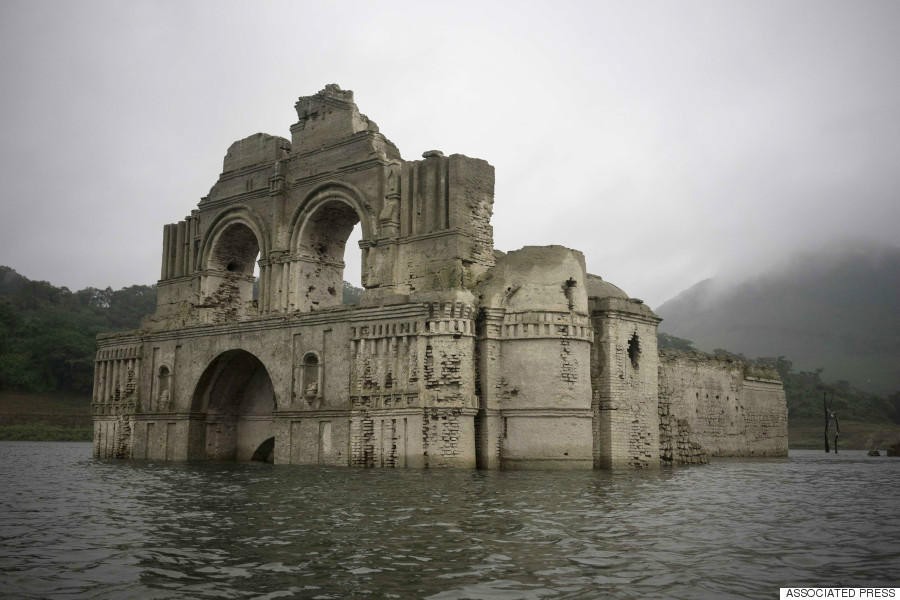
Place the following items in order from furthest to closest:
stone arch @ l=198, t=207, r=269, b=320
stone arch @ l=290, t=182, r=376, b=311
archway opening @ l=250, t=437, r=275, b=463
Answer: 1. stone arch @ l=198, t=207, r=269, b=320
2. archway opening @ l=250, t=437, r=275, b=463
3. stone arch @ l=290, t=182, r=376, b=311

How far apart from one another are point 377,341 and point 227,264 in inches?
454

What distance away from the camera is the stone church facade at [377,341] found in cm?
2275

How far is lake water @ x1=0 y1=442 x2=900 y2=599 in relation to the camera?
7285 mm

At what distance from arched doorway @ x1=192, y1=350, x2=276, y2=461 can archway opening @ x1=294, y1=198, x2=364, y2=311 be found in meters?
2.92

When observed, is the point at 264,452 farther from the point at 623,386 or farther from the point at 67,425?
the point at 67,425

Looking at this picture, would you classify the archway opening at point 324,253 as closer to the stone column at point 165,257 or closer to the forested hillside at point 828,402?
the stone column at point 165,257

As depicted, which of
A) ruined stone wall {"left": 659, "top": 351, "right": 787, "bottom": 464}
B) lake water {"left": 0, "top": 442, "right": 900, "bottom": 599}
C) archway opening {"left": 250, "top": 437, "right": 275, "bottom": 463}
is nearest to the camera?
lake water {"left": 0, "top": 442, "right": 900, "bottom": 599}

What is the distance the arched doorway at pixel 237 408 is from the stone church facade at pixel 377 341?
7 centimetres

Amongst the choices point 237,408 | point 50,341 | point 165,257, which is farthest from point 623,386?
point 50,341

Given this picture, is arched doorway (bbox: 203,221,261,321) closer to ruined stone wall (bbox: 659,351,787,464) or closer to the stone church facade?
the stone church facade

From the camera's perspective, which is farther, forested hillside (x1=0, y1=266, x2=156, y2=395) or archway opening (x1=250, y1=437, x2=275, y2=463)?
forested hillside (x1=0, y1=266, x2=156, y2=395)

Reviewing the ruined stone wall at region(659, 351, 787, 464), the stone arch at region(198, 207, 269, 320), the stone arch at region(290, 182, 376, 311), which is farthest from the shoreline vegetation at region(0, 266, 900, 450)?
the stone arch at region(198, 207, 269, 320)

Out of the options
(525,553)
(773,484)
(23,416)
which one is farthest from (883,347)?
(525,553)

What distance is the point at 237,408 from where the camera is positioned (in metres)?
30.2
